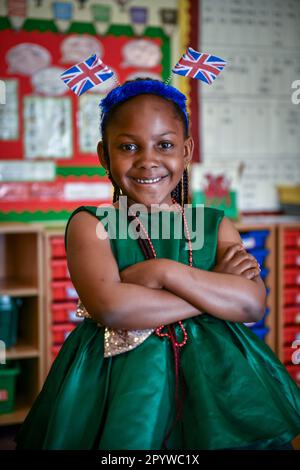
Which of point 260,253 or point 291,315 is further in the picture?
point 291,315

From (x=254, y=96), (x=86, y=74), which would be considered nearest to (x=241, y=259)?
(x=86, y=74)

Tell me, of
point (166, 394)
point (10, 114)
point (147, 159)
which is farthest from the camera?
point (10, 114)

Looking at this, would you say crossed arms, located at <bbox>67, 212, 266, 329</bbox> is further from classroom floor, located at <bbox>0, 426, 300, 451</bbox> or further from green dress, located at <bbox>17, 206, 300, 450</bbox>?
classroom floor, located at <bbox>0, 426, 300, 451</bbox>

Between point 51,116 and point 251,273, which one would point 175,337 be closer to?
point 251,273

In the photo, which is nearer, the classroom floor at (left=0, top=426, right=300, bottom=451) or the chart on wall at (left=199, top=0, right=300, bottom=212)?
the classroom floor at (left=0, top=426, right=300, bottom=451)

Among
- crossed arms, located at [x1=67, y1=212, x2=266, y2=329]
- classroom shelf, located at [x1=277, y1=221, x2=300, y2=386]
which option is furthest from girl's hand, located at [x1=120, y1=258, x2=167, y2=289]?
classroom shelf, located at [x1=277, y1=221, x2=300, y2=386]

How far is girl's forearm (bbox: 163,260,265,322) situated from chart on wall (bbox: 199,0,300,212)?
220cm

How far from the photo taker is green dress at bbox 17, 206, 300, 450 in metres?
1.01

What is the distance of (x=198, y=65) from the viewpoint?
123 centimetres

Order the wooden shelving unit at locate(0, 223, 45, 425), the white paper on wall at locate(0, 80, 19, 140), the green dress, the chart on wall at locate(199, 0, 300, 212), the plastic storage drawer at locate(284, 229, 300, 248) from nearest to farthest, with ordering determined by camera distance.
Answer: the green dress
the wooden shelving unit at locate(0, 223, 45, 425)
the white paper on wall at locate(0, 80, 19, 140)
the plastic storage drawer at locate(284, 229, 300, 248)
the chart on wall at locate(199, 0, 300, 212)

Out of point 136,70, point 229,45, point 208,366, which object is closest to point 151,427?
point 208,366

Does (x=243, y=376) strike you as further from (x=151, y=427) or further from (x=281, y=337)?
(x=281, y=337)

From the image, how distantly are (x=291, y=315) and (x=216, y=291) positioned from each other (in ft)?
6.84

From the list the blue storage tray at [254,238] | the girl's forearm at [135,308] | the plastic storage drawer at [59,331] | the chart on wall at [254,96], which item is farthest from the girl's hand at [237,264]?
the chart on wall at [254,96]
